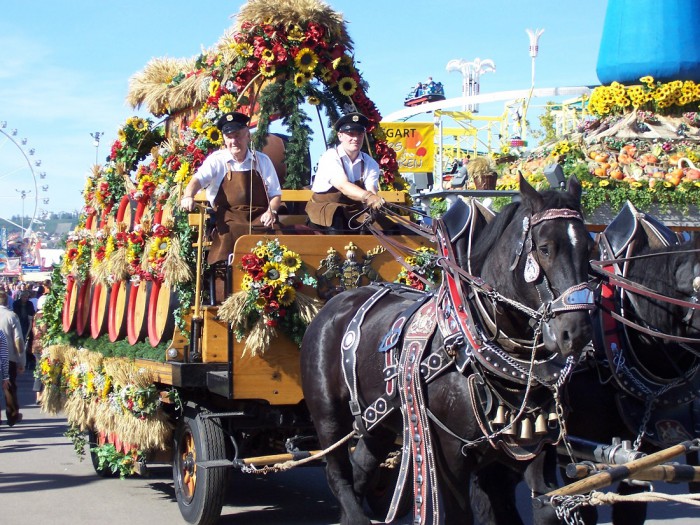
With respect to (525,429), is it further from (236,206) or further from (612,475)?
(236,206)

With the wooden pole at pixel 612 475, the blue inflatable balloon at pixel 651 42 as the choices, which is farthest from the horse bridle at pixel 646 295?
the blue inflatable balloon at pixel 651 42

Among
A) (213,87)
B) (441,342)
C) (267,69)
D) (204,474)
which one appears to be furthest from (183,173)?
(441,342)

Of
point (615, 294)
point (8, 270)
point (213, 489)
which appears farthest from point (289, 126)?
point (8, 270)

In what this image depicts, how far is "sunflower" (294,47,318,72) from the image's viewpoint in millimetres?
7703

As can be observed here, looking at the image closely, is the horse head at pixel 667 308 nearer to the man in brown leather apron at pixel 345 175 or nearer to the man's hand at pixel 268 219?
the man in brown leather apron at pixel 345 175

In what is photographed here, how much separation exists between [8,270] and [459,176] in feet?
109

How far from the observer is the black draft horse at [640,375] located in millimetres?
5172

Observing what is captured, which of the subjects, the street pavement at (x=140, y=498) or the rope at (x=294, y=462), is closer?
the rope at (x=294, y=462)

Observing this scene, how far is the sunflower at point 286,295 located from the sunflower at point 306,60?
2.01m

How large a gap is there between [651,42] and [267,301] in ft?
41.2

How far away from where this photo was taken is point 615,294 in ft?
17.8

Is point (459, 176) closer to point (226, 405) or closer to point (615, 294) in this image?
point (226, 405)

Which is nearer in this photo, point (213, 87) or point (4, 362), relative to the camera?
point (213, 87)

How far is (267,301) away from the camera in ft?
21.4
